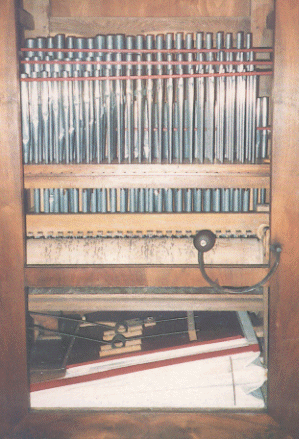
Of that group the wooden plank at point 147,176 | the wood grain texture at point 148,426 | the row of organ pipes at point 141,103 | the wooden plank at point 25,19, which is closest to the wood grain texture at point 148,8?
the wooden plank at point 25,19

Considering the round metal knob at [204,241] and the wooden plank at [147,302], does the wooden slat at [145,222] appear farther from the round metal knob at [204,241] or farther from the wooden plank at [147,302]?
the wooden plank at [147,302]

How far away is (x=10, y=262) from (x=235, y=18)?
1.24m

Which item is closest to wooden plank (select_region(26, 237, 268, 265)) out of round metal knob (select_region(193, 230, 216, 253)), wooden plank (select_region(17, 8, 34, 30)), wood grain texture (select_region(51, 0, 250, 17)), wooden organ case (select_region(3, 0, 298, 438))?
wooden organ case (select_region(3, 0, 298, 438))

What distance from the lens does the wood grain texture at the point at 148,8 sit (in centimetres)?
183

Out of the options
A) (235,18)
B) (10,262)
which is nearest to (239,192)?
(235,18)

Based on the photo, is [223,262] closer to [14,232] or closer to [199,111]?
[199,111]

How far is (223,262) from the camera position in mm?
1638

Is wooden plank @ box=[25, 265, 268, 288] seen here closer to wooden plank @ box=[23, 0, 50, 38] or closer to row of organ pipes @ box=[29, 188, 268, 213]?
row of organ pipes @ box=[29, 188, 268, 213]

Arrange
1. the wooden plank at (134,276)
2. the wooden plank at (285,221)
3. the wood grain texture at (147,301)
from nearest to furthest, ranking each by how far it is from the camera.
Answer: the wooden plank at (285,221)
the wooden plank at (134,276)
the wood grain texture at (147,301)

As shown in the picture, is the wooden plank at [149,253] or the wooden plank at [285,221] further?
the wooden plank at [149,253]

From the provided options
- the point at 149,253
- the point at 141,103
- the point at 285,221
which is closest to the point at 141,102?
the point at 141,103

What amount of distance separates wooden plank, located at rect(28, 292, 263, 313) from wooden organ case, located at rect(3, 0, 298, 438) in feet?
0.18

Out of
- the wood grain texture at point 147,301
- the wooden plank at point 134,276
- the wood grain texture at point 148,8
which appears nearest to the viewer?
the wooden plank at point 134,276

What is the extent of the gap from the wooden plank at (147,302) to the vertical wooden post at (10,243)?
13 cm
